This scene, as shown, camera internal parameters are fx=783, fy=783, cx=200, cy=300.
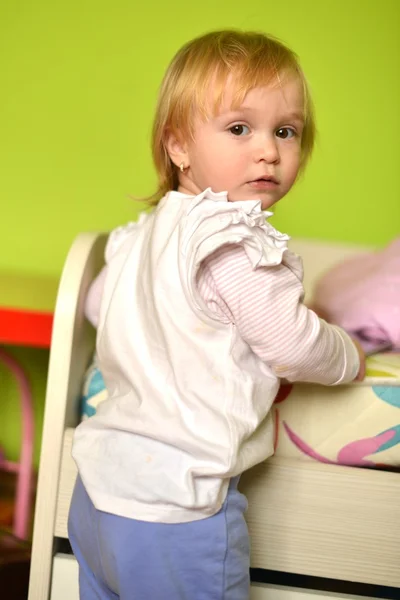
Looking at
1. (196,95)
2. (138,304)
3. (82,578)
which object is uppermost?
(196,95)

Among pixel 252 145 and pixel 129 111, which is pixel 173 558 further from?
pixel 129 111

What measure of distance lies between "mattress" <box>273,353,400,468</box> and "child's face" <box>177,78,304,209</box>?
0.95ft

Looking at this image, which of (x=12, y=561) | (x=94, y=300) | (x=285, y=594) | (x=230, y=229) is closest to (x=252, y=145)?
(x=230, y=229)

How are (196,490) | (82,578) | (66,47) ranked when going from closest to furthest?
(196,490) < (82,578) < (66,47)

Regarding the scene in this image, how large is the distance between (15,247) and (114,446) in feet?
3.36

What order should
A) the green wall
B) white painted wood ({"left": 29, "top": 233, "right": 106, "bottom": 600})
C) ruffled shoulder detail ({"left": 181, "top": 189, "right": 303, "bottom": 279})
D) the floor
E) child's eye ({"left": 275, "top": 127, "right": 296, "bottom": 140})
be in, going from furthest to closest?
1. the green wall
2. the floor
3. white painted wood ({"left": 29, "top": 233, "right": 106, "bottom": 600})
4. child's eye ({"left": 275, "top": 127, "right": 296, "bottom": 140})
5. ruffled shoulder detail ({"left": 181, "top": 189, "right": 303, "bottom": 279})

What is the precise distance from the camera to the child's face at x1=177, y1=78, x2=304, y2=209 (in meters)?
0.87

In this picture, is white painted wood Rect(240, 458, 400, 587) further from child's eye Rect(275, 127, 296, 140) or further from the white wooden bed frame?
child's eye Rect(275, 127, 296, 140)

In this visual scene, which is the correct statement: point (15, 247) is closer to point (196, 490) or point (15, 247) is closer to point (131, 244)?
point (131, 244)

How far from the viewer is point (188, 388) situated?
0.84 m

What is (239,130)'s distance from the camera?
883mm

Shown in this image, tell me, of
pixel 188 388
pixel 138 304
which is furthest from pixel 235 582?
pixel 138 304

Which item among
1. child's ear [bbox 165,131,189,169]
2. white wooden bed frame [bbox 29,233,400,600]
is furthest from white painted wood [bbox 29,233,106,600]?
child's ear [bbox 165,131,189,169]

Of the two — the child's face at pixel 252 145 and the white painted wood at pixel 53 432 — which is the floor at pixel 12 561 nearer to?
the white painted wood at pixel 53 432
